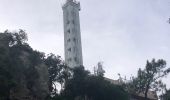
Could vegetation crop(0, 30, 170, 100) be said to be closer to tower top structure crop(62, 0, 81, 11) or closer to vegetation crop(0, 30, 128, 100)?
vegetation crop(0, 30, 128, 100)

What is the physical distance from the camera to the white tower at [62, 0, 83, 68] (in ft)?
272

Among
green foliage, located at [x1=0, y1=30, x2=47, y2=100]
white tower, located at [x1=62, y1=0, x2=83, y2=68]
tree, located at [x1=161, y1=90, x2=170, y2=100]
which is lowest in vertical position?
tree, located at [x1=161, y1=90, x2=170, y2=100]

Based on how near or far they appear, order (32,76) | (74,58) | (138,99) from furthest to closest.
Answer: (74,58), (138,99), (32,76)

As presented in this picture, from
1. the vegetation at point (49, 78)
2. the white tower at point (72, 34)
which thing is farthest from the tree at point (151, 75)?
the white tower at point (72, 34)

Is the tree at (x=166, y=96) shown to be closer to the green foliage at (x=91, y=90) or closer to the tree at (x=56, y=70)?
the green foliage at (x=91, y=90)

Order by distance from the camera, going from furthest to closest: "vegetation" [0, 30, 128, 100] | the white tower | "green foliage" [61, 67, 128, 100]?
the white tower
"green foliage" [61, 67, 128, 100]
"vegetation" [0, 30, 128, 100]

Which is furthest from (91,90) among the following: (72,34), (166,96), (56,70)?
(72,34)

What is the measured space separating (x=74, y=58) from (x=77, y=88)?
1144 inches

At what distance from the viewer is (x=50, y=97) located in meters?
50.1

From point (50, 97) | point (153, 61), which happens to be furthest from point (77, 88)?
point (153, 61)

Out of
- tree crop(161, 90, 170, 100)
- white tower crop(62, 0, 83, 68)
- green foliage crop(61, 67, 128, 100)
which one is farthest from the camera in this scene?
white tower crop(62, 0, 83, 68)

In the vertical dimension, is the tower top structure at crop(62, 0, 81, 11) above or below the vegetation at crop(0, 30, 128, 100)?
above

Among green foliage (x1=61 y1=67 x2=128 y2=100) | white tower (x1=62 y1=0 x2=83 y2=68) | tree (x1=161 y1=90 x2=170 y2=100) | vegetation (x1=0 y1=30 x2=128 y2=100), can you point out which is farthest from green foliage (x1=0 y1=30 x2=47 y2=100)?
white tower (x1=62 y1=0 x2=83 y2=68)

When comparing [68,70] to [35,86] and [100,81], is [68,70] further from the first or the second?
[35,86]
